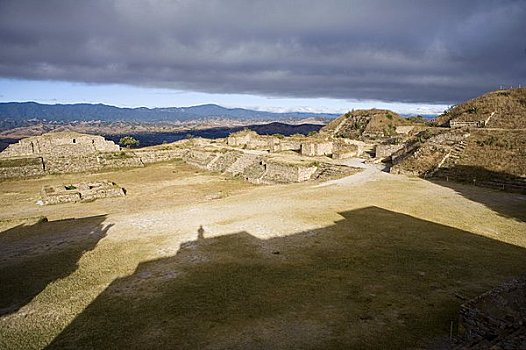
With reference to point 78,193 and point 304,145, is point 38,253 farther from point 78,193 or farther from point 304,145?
point 304,145

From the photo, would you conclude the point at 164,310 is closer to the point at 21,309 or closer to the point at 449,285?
the point at 21,309

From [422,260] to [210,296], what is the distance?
6.11 m

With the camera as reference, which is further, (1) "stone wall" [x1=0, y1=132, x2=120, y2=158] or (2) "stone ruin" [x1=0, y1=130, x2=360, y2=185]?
(1) "stone wall" [x1=0, y1=132, x2=120, y2=158]

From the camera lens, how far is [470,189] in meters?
18.8

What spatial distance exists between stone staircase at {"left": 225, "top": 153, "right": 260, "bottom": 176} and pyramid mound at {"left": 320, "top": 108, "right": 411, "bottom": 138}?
2412 centimetres

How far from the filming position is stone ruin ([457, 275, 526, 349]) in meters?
5.38

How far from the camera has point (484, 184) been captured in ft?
64.1

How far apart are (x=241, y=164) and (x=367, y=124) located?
30.8 m

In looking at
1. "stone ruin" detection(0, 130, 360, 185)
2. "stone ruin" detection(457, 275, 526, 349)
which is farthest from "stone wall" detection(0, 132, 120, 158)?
"stone ruin" detection(457, 275, 526, 349)

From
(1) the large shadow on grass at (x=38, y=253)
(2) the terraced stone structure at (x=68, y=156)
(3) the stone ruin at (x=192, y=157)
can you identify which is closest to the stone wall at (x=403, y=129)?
(3) the stone ruin at (x=192, y=157)

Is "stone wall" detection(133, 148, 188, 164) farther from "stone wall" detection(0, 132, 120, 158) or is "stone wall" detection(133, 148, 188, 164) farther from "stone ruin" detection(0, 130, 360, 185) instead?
"stone wall" detection(0, 132, 120, 158)

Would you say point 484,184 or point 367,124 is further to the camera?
point 367,124

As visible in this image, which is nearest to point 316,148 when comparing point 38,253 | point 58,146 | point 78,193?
point 78,193

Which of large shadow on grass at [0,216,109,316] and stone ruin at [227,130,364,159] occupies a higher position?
stone ruin at [227,130,364,159]
